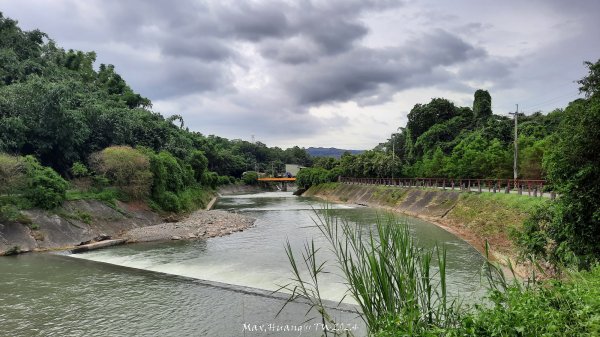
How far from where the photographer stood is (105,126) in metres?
40.0

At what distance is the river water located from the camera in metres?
10.5

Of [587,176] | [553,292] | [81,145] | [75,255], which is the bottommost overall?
[75,255]

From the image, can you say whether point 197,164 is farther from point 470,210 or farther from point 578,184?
point 578,184

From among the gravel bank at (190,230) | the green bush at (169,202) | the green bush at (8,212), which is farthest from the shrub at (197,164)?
the green bush at (8,212)

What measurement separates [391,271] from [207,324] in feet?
23.0

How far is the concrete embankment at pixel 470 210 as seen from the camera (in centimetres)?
2086

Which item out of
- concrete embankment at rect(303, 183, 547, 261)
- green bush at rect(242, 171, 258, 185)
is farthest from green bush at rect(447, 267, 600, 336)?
green bush at rect(242, 171, 258, 185)

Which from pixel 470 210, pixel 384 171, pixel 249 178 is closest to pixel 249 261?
pixel 470 210

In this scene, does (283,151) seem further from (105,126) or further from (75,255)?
(75,255)

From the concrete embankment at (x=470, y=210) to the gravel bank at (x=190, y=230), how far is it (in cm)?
1647

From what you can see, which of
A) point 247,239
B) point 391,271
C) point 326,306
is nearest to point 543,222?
point 326,306

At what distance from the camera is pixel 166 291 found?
44.8 ft

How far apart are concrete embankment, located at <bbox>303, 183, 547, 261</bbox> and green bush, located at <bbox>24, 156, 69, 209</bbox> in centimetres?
2488

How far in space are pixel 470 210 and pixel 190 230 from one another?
21.3m
